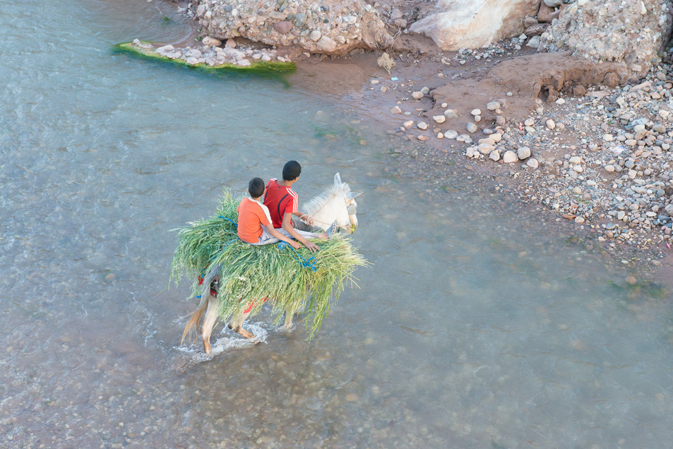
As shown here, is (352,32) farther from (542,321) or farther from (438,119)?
(542,321)

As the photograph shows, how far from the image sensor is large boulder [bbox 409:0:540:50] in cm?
1092

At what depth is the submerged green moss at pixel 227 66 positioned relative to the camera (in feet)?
36.0

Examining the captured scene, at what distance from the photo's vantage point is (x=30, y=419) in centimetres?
453

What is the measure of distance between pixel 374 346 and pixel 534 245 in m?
2.95

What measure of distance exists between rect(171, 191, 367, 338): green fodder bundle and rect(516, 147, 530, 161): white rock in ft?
15.9

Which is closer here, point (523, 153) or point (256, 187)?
point (256, 187)

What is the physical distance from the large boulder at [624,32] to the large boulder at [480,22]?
1.50m

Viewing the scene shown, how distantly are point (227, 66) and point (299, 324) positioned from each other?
7.35 metres

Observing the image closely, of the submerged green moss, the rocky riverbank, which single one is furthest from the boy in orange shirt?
the submerged green moss

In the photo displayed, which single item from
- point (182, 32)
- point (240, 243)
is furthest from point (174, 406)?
point (182, 32)

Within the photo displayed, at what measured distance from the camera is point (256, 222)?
457cm

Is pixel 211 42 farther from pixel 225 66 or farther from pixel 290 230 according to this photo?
pixel 290 230

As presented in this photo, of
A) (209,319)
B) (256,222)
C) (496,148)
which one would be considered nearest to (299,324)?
(209,319)

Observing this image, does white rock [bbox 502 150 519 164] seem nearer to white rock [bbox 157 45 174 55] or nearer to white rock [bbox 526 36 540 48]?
white rock [bbox 526 36 540 48]
